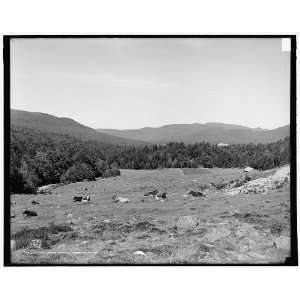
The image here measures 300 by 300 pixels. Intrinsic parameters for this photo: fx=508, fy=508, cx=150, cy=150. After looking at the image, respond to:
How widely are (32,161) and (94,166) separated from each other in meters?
0.81

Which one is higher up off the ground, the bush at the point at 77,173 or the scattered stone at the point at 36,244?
the bush at the point at 77,173

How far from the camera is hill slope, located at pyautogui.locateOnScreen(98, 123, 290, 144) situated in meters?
6.59

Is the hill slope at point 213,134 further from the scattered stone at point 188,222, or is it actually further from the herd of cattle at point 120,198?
the scattered stone at point 188,222

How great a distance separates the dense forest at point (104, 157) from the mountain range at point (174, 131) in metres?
0.09

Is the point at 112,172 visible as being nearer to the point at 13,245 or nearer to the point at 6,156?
the point at 6,156

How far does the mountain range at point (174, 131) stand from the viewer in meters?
6.57

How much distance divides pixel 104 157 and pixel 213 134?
1486 millimetres

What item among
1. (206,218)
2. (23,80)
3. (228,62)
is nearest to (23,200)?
(23,80)

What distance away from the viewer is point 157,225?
658 cm

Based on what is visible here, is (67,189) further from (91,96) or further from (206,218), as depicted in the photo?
(206,218)

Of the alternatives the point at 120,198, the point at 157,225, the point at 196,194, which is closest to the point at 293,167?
the point at 196,194

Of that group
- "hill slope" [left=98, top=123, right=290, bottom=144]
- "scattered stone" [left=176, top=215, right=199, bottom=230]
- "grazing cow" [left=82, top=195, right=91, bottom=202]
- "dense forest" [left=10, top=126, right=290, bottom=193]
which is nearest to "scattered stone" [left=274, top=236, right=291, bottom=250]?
"dense forest" [left=10, top=126, right=290, bottom=193]

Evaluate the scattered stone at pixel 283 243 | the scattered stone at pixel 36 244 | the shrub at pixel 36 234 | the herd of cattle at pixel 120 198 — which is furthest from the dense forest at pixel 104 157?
the scattered stone at pixel 283 243

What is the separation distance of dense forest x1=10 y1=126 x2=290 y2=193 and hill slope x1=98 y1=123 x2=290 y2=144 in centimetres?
9
